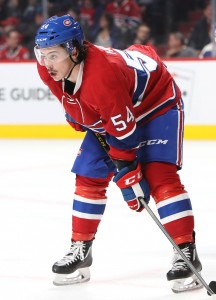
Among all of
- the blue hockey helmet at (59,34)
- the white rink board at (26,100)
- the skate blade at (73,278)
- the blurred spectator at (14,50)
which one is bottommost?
the white rink board at (26,100)

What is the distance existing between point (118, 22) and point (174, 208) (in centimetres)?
544

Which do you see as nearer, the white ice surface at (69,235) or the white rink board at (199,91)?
the white ice surface at (69,235)

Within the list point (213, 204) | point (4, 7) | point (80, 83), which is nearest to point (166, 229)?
point (80, 83)

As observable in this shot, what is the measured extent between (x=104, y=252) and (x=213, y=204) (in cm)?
118

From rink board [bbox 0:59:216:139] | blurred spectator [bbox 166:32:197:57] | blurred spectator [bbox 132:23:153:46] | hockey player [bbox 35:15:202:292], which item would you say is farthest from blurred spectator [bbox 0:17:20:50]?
hockey player [bbox 35:15:202:292]

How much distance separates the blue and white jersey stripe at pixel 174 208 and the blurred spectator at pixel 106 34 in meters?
5.10

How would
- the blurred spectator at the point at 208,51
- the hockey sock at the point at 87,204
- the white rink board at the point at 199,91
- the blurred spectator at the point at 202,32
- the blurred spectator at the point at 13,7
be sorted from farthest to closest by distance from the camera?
the blurred spectator at the point at 13,7
the blurred spectator at the point at 202,32
the blurred spectator at the point at 208,51
the white rink board at the point at 199,91
the hockey sock at the point at 87,204

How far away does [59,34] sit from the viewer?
115 inches

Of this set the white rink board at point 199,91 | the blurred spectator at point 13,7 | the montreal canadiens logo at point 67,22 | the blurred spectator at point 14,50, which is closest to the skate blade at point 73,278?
the montreal canadiens logo at point 67,22

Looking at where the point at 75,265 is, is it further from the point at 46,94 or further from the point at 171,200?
the point at 46,94

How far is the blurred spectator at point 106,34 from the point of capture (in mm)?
8109

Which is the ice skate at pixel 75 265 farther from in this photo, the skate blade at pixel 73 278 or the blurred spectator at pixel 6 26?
the blurred spectator at pixel 6 26

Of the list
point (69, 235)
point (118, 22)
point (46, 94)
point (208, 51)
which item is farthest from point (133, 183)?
point (118, 22)

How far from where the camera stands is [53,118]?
755 cm
